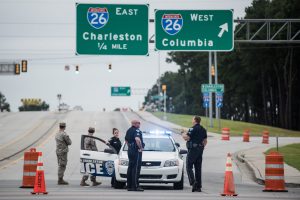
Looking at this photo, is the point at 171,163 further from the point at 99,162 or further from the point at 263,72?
the point at 263,72

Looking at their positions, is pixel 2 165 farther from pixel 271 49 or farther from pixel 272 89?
pixel 272 89

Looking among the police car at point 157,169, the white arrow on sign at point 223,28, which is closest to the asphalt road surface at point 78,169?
the police car at point 157,169

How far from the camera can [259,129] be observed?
257 feet

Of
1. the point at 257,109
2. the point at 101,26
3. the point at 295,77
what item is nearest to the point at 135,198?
the point at 101,26

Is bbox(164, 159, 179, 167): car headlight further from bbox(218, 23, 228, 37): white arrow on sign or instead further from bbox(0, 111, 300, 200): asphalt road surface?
bbox(218, 23, 228, 37): white arrow on sign

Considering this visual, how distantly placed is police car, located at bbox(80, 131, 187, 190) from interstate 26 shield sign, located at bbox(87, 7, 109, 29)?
39.3ft

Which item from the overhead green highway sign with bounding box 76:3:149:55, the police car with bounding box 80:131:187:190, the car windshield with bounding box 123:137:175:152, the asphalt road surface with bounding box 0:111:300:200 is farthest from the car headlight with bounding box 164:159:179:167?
the overhead green highway sign with bounding box 76:3:149:55

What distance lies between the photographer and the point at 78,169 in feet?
106

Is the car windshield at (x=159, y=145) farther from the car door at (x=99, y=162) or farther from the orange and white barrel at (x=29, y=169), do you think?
the orange and white barrel at (x=29, y=169)

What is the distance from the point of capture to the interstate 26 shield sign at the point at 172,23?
113 ft

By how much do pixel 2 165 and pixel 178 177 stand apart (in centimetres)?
1540

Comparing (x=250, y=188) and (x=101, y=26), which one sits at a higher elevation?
(x=101, y=26)

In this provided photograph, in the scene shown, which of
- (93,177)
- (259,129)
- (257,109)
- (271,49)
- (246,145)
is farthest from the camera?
(257,109)

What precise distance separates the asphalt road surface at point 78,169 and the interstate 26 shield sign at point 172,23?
5.84m
